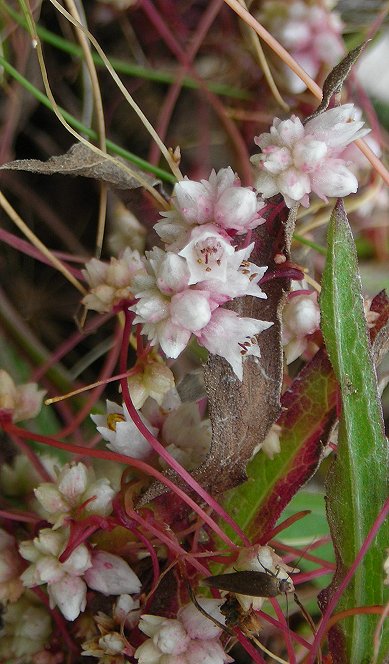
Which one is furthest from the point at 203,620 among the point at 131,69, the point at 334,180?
the point at 131,69

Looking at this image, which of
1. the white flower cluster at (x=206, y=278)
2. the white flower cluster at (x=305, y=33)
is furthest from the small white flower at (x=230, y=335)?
the white flower cluster at (x=305, y=33)

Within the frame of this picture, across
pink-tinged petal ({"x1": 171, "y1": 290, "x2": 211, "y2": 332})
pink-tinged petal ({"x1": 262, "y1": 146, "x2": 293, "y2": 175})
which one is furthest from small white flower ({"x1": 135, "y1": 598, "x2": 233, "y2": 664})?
pink-tinged petal ({"x1": 262, "y1": 146, "x2": 293, "y2": 175})

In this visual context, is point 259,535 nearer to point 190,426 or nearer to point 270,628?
point 190,426

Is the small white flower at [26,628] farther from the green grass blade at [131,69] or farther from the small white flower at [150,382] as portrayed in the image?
the green grass blade at [131,69]

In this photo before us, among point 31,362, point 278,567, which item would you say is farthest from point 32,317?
point 278,567

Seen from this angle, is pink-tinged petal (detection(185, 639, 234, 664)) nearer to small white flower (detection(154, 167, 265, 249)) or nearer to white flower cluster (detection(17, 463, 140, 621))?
white flower cluster (detection(17, 463, 140, 621))

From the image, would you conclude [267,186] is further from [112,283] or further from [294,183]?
[112,283]
